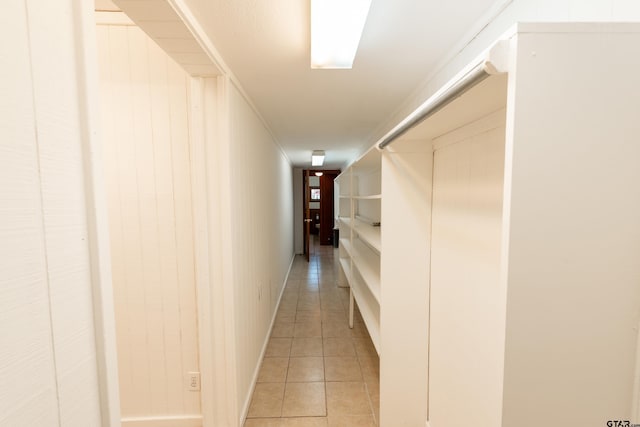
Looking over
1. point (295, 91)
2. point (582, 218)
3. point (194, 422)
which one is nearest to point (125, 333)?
point (194, 422)

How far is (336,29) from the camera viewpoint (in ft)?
3.71

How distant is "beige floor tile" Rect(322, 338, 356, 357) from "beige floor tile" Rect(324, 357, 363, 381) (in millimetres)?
67

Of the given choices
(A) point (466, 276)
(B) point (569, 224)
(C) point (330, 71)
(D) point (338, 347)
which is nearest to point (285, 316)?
(D) point (338, 347)

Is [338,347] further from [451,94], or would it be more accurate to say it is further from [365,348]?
[451,94]

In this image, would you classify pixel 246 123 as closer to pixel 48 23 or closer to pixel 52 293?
pixel 48 23

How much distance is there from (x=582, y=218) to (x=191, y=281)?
6.08 feet

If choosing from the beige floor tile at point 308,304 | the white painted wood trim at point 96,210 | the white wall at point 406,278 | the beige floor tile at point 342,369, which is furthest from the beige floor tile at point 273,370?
the white painted wood trim at point 96,210

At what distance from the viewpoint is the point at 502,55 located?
1.88 ft

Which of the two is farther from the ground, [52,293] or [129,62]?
[129,62]

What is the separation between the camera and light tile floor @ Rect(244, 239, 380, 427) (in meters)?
1.92

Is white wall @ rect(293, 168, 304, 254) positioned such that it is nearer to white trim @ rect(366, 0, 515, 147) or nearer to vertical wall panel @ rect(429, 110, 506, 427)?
white trim @ rect(366, 0, 515, 147)

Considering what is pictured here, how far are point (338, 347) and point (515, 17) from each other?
111 inches

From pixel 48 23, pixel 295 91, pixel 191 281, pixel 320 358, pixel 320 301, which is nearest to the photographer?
pixel 48 23

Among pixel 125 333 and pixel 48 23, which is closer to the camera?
pixel 48 23
